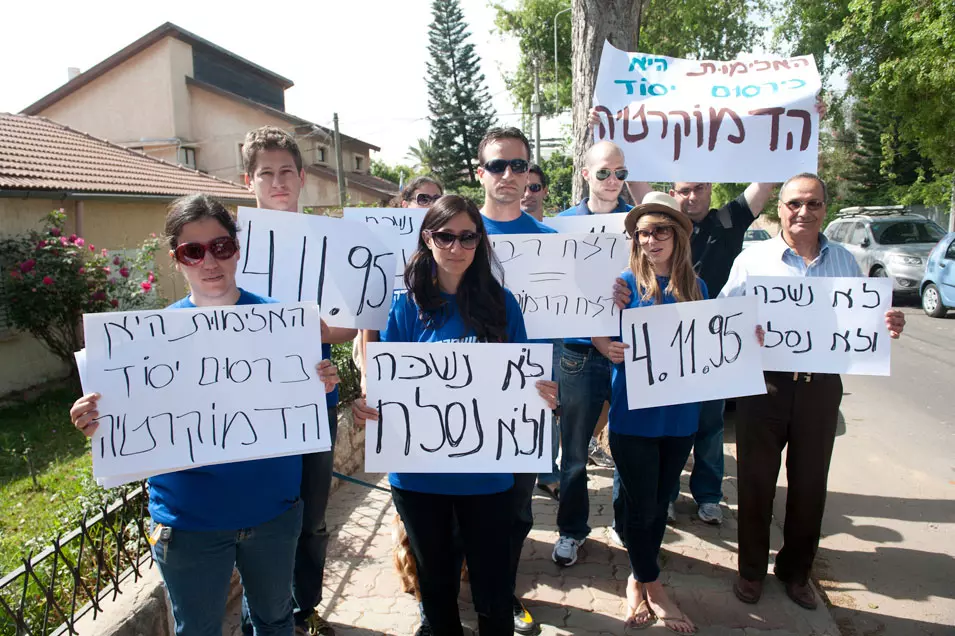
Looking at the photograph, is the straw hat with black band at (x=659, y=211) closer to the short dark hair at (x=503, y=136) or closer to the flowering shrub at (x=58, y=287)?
the short dark hair at (x=503, y=136)

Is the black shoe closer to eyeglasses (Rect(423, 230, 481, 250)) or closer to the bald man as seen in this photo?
the bald man

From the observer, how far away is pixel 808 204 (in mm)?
2938

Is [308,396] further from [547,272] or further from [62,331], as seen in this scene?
[62,331]

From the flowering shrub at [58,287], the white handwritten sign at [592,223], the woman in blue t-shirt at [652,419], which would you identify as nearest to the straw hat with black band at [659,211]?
the woman in blue t-shirt at [652,419]

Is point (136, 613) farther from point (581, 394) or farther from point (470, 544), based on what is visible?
point (581, 394)

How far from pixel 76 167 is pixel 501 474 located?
42.9 ft

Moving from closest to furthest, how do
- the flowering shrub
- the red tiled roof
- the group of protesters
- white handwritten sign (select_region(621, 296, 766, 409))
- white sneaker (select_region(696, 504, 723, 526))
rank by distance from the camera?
the group of protesters, white handwritten sign (select_region(621, 296, 766, 409)), white sneaker (select_region(696, 504, 723, 526)), the flowering shrub, the red tiled roof

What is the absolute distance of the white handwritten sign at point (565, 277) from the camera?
3027 millimetres


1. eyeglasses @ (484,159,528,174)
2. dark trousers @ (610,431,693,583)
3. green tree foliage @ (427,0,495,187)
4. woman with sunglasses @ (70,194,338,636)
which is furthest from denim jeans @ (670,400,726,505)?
green tree foliage @ (427,0,495,187)

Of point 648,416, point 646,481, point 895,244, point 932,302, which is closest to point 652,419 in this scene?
point 648,416

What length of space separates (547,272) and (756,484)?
1.48 meters

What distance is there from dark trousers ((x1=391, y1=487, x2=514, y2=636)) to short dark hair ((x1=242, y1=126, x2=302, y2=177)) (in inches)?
58.4

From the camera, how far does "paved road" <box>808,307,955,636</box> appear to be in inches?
124

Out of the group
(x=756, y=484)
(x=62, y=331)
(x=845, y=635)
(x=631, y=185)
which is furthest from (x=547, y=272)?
(x=62, y=331)
